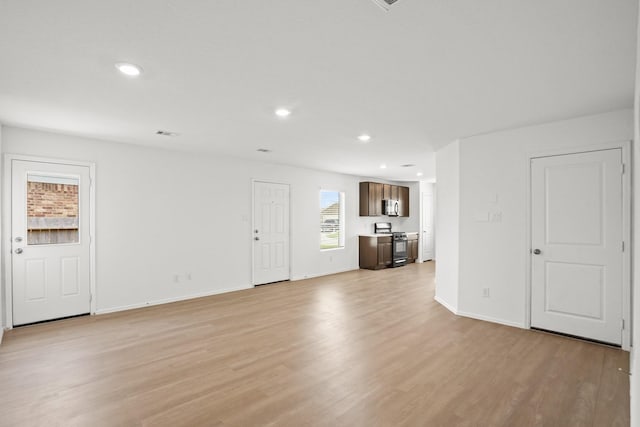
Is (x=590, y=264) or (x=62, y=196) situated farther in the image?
(x=62, y=196)

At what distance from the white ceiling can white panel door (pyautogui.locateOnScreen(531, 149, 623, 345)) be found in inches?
25.7

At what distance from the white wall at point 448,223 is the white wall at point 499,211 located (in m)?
0.11

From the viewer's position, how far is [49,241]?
4324 mm

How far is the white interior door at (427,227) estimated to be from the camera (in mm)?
10180

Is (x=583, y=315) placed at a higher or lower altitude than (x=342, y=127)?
Answer: lower

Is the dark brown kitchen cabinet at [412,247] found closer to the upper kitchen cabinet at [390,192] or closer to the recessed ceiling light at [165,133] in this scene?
the upper kitchen cabinet at [390,192]

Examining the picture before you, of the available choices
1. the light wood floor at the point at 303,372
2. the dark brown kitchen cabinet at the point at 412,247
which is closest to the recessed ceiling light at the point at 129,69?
the light wood floor at the point at 303,372

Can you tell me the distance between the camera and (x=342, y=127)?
4.05m

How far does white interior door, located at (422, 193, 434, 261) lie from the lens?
10.2 metres

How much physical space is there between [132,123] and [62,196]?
1.62 metres

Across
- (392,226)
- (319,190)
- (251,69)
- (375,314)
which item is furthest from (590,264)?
(392,226)

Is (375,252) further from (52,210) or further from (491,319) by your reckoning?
(52,210)

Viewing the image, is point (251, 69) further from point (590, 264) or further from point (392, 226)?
point (392, 226)

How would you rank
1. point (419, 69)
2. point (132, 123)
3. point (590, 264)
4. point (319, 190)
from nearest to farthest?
point (419, 69)
point (590, 264)
point (132, 123)
point (319, 190)
